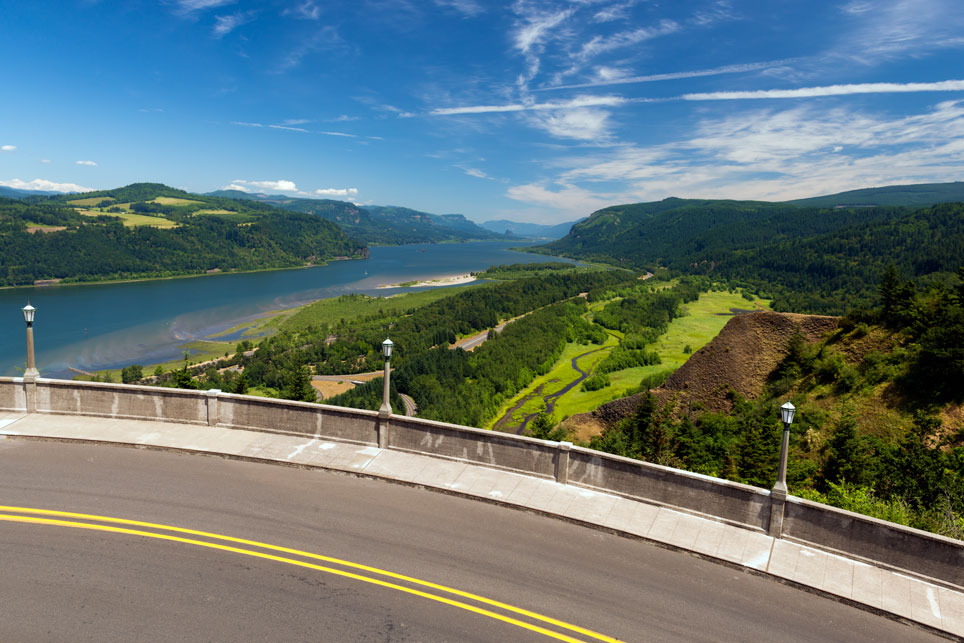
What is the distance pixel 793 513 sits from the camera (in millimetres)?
12062

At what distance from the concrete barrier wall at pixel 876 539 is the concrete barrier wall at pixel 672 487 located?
68 centimetres

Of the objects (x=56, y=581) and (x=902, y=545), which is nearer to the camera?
(x=56, y=581)

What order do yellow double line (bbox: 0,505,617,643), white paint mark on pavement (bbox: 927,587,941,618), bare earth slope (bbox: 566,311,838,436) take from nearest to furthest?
yellow double line (bbox: 0,505,617,643) < white paint mark on pavement (bbox: 927,587,941,618) < bare earth slope (bbox: 566,311,838,436)

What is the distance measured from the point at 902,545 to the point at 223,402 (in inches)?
685

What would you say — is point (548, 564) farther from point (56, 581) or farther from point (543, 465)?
point (56, 581)

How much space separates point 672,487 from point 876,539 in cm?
401

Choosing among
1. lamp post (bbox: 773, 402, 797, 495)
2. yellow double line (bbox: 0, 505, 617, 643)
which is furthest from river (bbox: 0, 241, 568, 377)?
lamp post (bbox: 773, 402, 797, 495)

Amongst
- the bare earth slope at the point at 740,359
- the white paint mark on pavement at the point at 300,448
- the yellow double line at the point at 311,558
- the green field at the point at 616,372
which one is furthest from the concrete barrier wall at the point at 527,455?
the green field at the point at 616,372

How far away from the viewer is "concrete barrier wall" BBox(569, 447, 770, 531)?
12406 millimetres

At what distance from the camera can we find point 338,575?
400 inches

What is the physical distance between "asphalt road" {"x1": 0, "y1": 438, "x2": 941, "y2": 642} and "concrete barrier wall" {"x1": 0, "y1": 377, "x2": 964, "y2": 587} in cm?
174

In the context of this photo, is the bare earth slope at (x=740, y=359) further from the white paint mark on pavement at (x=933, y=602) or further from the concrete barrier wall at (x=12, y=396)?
the concrete barrier wall at (x=12, y=396)

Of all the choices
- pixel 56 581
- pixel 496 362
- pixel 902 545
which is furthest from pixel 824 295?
pixel 56 581

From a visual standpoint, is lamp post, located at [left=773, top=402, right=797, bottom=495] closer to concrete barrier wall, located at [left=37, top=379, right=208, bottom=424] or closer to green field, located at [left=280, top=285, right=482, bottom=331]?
concrete barrier wall, located at [left=37, top=379, right=208, bottom=424]
